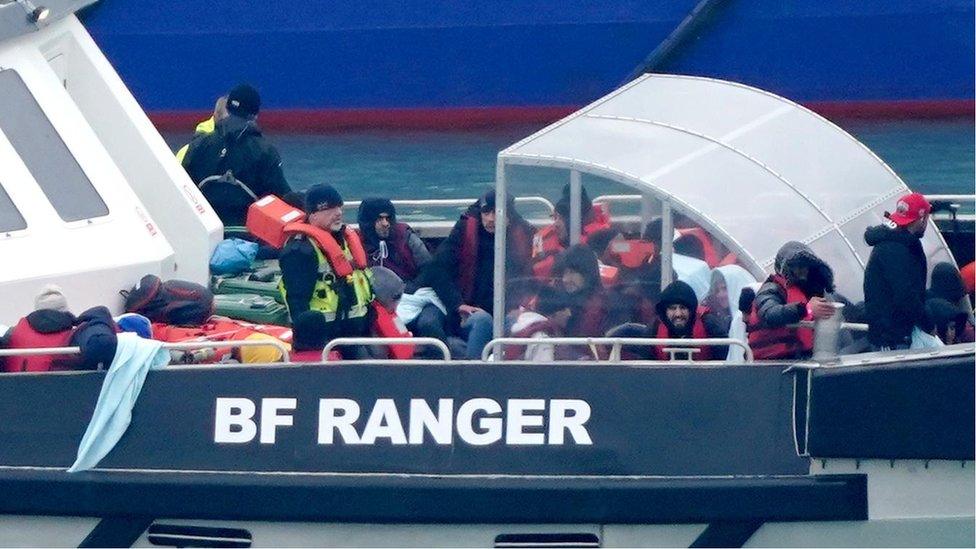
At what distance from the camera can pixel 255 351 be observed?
6945mm

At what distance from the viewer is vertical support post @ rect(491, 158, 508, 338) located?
21.7ft

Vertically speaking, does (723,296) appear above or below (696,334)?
above

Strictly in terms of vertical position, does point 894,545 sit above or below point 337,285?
below

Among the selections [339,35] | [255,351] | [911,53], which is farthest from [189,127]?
[255,351]

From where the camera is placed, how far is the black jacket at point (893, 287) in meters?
6.47

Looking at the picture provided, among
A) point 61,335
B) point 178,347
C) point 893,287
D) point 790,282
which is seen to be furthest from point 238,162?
point 893,287

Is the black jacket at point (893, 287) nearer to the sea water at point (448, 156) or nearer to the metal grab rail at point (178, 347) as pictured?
the metal grab rail at point (178, 347)

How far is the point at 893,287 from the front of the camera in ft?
21.2

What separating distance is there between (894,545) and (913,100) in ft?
42.4

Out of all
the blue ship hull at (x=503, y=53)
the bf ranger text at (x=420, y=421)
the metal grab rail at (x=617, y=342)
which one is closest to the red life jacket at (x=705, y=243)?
the metal grab rail at (x=617, y=342)

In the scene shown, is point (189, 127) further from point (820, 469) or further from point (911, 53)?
point (820, 469)

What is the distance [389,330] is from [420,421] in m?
0.80

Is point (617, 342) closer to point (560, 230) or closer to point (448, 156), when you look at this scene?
point (560, 230)

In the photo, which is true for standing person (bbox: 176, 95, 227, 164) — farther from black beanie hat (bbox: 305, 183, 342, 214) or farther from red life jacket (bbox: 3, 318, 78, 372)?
red life jacket (bbox: 3, 318, 78, 372)
